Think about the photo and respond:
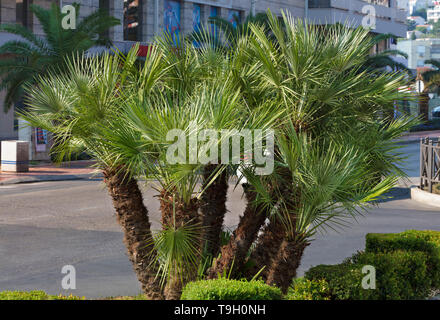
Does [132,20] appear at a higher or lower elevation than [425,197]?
higher

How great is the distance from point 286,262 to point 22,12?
121 feet

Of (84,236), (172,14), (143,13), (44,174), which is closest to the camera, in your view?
(84,236)

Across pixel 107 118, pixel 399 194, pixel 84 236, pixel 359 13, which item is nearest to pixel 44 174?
pixel 84 236

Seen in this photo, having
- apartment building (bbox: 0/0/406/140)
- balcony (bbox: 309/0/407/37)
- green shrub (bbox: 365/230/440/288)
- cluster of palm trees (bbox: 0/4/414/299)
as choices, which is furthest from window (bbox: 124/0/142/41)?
cluster of palm trees (bbox: 0/4/414/299)

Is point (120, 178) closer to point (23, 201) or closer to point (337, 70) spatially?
point (337, 70)

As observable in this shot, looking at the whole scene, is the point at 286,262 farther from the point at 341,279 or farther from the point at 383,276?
the point at 383,276

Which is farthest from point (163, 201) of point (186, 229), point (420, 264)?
point (420, 264)

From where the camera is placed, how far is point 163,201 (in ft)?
22.0

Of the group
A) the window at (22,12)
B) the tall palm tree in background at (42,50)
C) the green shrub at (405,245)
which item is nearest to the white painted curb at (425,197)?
the green shrub at (405,245)

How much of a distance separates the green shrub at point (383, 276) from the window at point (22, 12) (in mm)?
35272

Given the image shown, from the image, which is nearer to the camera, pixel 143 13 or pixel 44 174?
pixel 44 174

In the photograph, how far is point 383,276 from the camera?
748 cm

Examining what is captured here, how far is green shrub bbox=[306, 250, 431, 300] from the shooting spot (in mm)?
6977

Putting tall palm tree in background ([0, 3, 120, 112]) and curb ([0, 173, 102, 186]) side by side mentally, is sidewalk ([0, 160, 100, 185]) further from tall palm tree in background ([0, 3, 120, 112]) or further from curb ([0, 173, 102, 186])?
tall palm tree in background ([0, 3, 120, 112])
